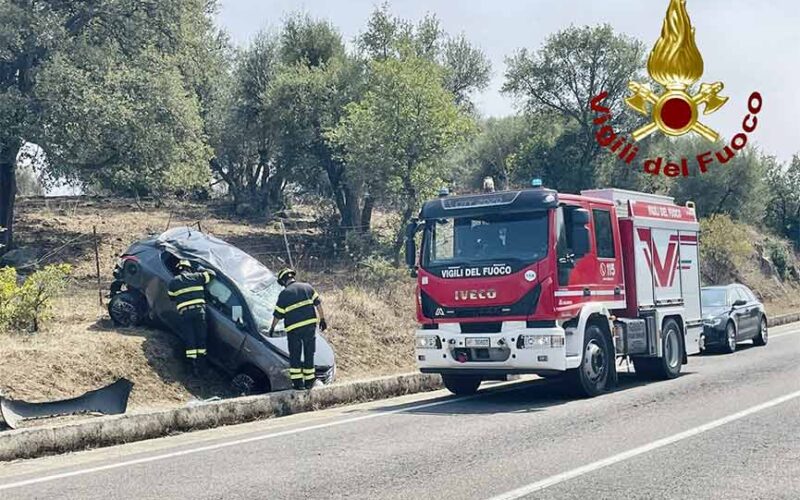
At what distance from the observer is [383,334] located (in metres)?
17.5

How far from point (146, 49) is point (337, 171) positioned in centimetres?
899

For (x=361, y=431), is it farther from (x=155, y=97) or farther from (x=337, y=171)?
Answer: (x=337, y=171)

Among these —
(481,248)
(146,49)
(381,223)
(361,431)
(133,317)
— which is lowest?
(361,431)

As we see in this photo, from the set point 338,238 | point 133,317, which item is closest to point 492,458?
point 133,317

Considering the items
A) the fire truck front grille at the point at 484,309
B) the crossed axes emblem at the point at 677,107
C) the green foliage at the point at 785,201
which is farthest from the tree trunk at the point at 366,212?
the green foliage at the point at 785,201

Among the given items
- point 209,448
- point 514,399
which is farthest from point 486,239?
point 209,448

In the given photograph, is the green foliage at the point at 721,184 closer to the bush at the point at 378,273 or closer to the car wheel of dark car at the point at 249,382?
the bush at the point at 378,273

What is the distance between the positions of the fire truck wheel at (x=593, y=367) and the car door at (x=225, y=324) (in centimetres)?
462

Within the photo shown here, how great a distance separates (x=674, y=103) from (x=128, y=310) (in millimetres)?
19847

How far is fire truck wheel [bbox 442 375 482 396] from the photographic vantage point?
43.2 ft

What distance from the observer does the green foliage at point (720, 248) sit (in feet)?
114

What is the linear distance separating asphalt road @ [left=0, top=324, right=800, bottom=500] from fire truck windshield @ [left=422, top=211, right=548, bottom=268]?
76.0 inches

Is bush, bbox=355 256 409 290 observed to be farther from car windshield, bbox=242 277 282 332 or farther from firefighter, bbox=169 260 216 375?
firefighter, bbox=169 260 216 375

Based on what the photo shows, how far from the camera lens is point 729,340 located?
764 inches
